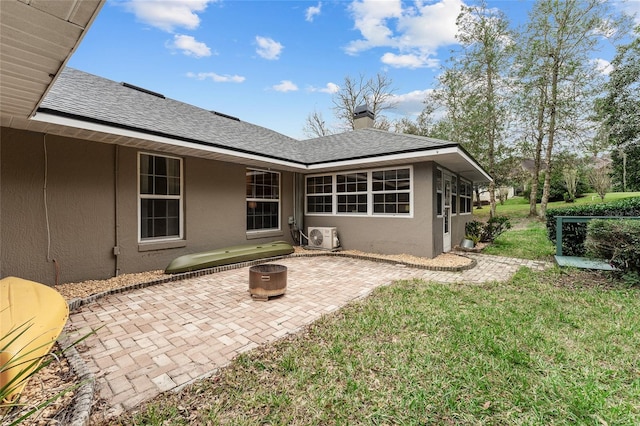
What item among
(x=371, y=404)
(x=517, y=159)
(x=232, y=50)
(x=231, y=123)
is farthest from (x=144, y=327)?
(x=517, y=159)

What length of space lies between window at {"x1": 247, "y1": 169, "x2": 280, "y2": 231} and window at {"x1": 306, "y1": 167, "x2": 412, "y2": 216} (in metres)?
1.37

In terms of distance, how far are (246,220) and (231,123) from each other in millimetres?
3859

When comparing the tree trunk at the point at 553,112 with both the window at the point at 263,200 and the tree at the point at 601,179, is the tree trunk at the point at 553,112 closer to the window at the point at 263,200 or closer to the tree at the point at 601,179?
the tree at the point at 601,179

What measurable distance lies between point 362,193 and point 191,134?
5.12 m

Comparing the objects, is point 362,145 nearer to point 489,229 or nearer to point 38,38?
point 489,229

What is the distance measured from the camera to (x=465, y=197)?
11891 millimetres

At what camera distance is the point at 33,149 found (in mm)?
4516

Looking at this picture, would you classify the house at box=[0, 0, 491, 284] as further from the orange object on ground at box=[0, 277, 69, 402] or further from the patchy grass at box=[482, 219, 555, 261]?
the orange object on ground at box=[0, 277, 69, 402]

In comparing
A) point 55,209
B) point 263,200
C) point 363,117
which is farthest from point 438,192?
point 55,209

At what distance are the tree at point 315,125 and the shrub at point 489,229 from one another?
16231 millimetres

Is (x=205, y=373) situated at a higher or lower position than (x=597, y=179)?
lower

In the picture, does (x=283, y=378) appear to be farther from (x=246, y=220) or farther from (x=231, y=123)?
(x=231, y=123)

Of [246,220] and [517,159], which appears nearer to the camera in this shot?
[246,220]

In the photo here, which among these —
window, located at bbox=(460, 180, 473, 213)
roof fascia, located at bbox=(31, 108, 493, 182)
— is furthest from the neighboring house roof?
window, located at bbox=(460, 180, 473, 213)
